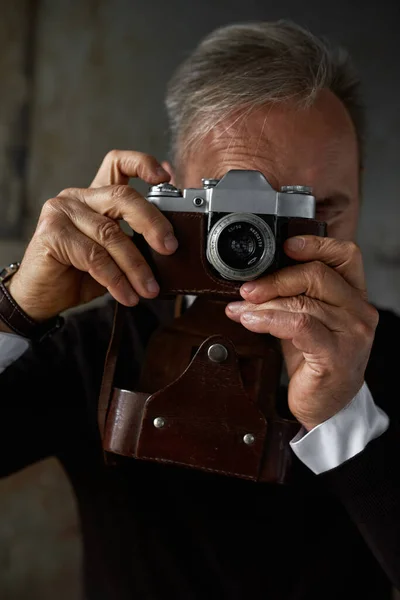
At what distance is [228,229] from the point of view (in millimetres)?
520

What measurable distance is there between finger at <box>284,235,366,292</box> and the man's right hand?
11 centimetres

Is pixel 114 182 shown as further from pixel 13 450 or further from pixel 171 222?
pixel 13 450

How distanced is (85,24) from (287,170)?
1.43 feet

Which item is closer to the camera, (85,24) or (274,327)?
(274,327)

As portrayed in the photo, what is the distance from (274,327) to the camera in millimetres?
517

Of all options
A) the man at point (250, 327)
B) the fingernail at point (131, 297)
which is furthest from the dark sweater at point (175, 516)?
the fingernail at point (131, 297)

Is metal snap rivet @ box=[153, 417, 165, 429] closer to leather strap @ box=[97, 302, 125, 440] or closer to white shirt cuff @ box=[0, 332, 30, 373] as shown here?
leather strap @ box=[97, 302, 125, 440]

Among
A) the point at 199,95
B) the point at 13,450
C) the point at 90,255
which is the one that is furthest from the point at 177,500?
the point at 199,95

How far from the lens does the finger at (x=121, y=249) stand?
55 cm

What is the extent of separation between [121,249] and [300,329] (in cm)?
18

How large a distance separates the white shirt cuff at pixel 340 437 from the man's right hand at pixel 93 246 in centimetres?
20

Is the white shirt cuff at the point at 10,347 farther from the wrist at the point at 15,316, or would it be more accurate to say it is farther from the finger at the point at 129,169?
the finger at the point at 129,169

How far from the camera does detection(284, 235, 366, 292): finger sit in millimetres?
524

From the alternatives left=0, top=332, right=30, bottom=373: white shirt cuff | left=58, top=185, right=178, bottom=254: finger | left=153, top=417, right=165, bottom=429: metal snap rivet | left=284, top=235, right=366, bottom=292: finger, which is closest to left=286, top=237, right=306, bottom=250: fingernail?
left=284, top=235, right=366, bottom=292: finger
